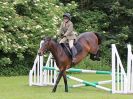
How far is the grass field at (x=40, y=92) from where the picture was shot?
52.3 ft

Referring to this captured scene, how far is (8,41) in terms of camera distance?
2453 cm

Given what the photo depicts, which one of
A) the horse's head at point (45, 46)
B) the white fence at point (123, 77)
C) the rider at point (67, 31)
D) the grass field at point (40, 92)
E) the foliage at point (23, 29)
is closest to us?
the grass field at point (40, 92)

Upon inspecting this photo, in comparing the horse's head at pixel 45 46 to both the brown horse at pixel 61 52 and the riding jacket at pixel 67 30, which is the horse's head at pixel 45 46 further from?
the riding jacket at pixel 67 30

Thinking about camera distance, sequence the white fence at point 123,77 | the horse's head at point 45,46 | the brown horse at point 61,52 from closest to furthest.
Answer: the white fence at point 123,77 < the horse's head at point 45,46 < the brown horse at point 61,52

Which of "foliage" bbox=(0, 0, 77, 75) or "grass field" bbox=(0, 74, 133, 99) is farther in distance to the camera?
"foliage" bbox=(0, 0, 77, 75)

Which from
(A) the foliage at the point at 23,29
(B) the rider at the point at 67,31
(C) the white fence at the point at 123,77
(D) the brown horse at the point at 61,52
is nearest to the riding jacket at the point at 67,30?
(B) the rider at the point at 67,31

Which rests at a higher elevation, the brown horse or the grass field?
the brown horse

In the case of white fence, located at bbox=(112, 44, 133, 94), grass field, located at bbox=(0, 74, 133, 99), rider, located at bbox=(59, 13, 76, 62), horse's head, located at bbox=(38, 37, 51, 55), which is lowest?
grass field, located at bbox=(0, 74, 133, 99)

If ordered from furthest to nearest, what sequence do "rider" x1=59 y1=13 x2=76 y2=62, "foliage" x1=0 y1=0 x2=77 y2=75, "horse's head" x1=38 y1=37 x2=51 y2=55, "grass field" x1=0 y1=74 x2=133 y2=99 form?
"foliage" x1=0 y1=0 x2=77 y2=75
"rider" x1=59 y1=13 x2=76 y2=62
"horse's head" x1=38 y1=37 x2=51 y2=55
"grass field" x1=0 y1=74 x2=133 y2=99

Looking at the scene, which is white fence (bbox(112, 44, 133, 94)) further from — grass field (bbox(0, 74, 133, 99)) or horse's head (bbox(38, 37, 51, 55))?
horse's head (bbox(38, 37, 51, 55))

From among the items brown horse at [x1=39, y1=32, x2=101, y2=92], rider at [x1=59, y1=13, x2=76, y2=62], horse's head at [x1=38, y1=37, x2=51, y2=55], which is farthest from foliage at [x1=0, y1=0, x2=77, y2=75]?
horse's head at [x1=38, y1=37, x2=51, y2=55]

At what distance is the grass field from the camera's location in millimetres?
15938

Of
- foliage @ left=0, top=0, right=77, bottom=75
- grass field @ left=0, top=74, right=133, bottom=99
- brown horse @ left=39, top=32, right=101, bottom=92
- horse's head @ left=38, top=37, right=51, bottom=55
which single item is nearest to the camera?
grass field @ left=0, top=74, right=133, bottom=99

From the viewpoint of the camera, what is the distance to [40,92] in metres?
17.8
